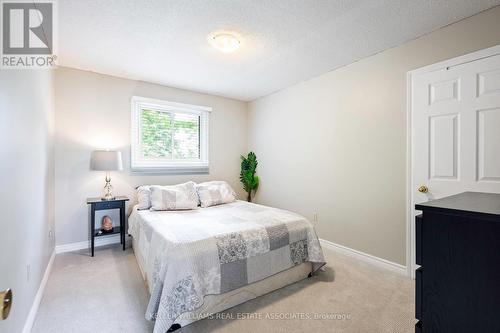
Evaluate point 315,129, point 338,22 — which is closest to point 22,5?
point 338,22

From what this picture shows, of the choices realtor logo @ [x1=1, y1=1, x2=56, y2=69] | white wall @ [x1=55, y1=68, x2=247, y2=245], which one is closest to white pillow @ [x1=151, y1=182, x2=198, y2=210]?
white wall @ [x1=55, y1=68, x2=247, y2=245]

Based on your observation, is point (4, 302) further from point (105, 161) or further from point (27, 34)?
point (105, 161)

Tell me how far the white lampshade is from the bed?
2.72ft

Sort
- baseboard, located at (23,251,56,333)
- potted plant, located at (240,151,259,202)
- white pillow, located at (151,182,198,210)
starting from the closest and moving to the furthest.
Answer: baseboard, located at (23,251,56,333)
white pillow, located at (151,182,198,210)
potted plant, located at (240,151,259,202)

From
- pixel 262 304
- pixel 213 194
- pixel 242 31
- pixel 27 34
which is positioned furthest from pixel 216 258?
pixel 27 34

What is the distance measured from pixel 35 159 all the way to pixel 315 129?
3.24 m

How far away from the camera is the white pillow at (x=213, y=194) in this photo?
3443 mm

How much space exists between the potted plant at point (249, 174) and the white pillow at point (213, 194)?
92 cm

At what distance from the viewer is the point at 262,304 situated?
2.01 metres

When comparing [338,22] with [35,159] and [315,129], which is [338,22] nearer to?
[315,129]

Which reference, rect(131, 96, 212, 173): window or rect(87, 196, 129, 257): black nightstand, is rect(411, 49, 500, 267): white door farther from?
rect(87, 196, 129, 257): black nightstand

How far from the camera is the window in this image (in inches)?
146

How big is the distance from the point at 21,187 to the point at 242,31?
2.24 m

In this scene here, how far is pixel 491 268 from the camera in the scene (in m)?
0.71
